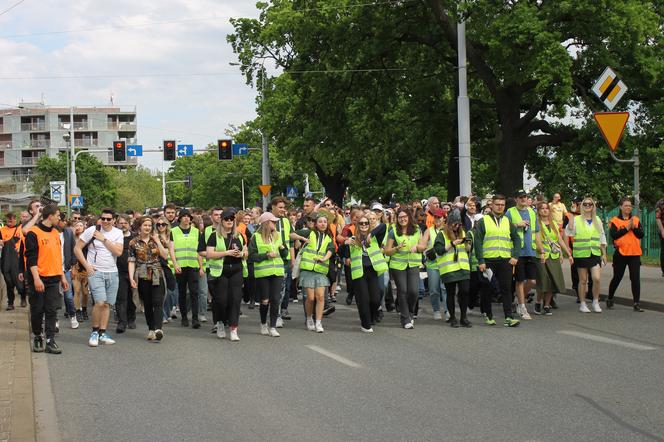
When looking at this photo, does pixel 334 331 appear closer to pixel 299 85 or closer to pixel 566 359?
pixel 566 359

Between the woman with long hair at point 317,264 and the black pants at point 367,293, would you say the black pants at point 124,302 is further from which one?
the black pants at point 367,293

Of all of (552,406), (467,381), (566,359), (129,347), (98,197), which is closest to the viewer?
(552,406)

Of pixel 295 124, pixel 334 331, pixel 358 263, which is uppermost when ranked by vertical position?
pixel 295 124

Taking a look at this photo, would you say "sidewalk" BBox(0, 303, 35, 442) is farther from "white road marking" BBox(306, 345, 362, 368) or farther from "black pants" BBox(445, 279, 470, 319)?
"black pants" BBox(445, 279, 470, 319)

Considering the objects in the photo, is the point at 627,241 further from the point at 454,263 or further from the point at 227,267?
the point at 227,267

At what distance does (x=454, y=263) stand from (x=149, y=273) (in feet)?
13.3

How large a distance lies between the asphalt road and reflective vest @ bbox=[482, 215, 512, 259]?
1051 mm

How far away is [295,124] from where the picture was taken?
3425 cm

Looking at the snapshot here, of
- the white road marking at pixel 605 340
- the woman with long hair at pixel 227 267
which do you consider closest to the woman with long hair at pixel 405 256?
the woman with long hair at pixel 227 267

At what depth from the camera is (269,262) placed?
13.1 metres

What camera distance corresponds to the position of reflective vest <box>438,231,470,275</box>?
44.3 ft

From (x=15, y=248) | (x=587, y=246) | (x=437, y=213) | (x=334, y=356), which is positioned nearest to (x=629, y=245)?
(x=587, y=246)

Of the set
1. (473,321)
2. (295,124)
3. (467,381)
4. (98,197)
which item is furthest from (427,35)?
(98,197)

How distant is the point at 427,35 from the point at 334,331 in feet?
63.5
